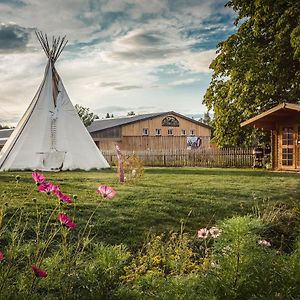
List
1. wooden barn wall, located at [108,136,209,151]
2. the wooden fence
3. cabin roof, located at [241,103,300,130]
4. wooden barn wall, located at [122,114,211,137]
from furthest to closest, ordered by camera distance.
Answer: wooden barn wall, located at [122,114,211,137]
wooden barn wall, located at [108,136,209,151]
the wooden fence
cabin roof, located at [241,103,300,130]

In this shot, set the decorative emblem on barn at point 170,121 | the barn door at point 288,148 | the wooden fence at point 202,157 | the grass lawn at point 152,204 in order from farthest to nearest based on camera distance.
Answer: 1. the decorative emblem on barn at point 170,121
2. the wooden fence at point 202,157
3. the barn door at point 288,148
4. the grass lawn at point 152,204

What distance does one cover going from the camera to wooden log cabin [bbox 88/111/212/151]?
36219 mm

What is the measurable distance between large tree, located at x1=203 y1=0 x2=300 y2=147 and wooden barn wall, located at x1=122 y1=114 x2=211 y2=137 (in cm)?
1468

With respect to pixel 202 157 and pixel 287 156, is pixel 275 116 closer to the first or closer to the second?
pixel 287 156

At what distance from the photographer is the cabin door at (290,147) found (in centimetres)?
1836

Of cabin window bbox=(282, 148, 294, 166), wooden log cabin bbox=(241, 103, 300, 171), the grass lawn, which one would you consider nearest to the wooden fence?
wooden log cabin bbox=(241, 103, 300, 171)

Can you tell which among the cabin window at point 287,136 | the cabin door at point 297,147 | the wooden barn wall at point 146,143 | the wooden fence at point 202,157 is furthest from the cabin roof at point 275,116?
the wooden barn wall at point 146,143

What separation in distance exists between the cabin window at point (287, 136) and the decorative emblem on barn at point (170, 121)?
19838mm

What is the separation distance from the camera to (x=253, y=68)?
19500mm

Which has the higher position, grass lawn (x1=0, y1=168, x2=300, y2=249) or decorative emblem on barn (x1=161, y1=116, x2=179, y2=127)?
decorative emblem on barn (x1=161, y1=116, x2=179, y2=127)

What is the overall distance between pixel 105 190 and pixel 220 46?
20339 mm

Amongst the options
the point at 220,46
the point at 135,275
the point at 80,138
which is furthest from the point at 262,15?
the point at 135,275

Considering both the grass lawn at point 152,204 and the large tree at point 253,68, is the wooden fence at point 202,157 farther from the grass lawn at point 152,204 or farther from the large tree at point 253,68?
the grass lawn at point 152,204

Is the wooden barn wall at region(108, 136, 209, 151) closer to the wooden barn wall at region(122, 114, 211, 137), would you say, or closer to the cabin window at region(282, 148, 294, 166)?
the wooden barn wall at region(122, 114, 211, 137)
